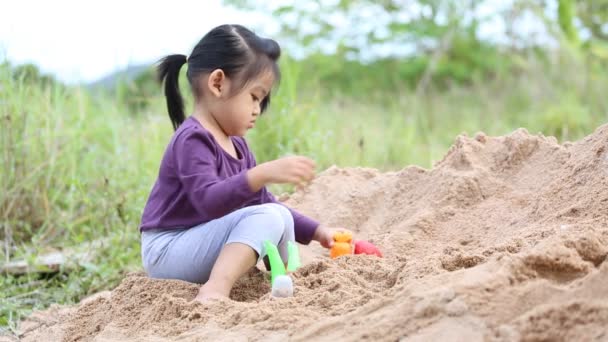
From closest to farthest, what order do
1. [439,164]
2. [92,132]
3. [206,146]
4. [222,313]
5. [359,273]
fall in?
[222,313]
[359,273]
[206,146]
[439,164]
[92,132]

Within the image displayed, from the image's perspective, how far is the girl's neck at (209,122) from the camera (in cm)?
293

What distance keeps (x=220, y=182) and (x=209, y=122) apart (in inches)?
14.7

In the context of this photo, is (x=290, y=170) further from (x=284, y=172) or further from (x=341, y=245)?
(x=341, y=245)

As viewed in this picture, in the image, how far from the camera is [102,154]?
5.30 metres

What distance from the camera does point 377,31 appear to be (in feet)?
32.6

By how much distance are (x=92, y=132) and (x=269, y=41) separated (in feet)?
9.29

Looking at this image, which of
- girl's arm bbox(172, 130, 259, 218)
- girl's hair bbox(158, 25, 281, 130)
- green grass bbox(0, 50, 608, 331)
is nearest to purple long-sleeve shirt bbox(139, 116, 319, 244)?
girl's arm bbox(172, 130, 259, 218)

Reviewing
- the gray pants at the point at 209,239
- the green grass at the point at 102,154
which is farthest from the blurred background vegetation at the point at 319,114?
the gray pants at the point at 209,239

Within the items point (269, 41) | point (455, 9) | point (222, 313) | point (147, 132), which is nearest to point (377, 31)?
point (455, 9)

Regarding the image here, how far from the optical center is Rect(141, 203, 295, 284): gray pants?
2.68m

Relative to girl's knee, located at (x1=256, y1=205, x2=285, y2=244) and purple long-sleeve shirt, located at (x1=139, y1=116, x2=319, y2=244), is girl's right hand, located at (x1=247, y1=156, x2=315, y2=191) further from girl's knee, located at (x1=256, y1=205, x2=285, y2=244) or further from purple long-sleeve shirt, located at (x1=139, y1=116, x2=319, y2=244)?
girl's knee, located at (x1=256, y1=205, x2=285, y2=244)

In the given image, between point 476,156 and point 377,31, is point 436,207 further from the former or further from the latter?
point 377,31

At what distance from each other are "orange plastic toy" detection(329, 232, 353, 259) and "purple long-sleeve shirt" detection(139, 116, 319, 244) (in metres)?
0.37

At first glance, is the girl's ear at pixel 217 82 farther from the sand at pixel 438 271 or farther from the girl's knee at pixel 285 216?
the sand at pixel 438 271
